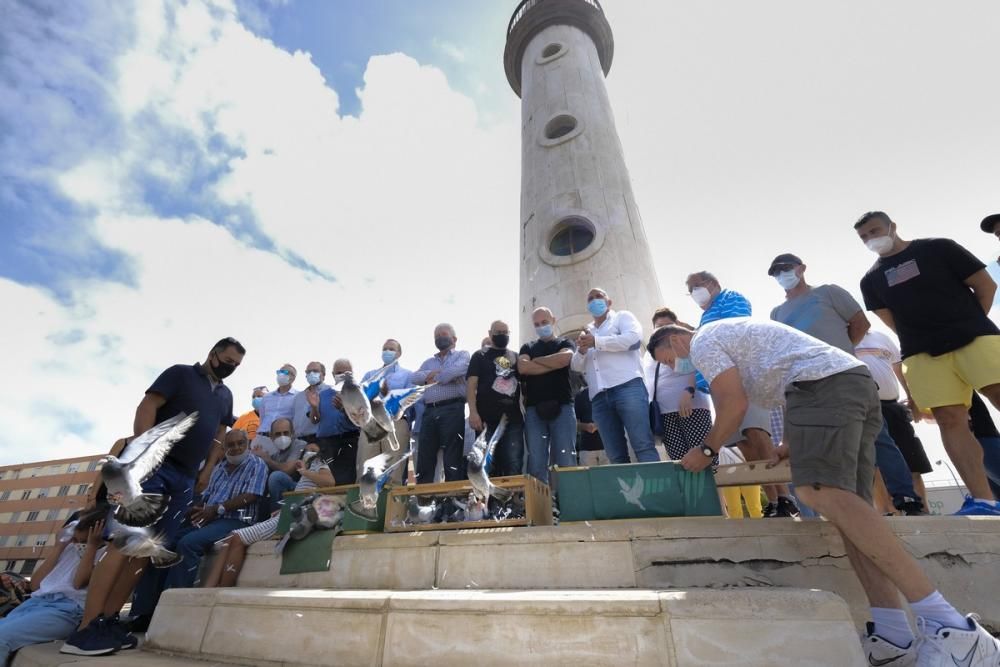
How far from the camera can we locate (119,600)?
2.93 meters

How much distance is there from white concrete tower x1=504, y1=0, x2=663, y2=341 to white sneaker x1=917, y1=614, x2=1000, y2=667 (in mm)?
5687

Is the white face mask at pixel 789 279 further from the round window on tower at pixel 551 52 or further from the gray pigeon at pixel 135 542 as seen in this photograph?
the round window on tower at pixel 551 52

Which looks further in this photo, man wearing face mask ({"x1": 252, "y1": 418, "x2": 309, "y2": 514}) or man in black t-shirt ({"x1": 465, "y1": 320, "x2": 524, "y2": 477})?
man wearing face mask ({"x1": 252, "y1": 418, "x2": 309, "y2": 514})

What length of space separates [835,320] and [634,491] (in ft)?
7.77

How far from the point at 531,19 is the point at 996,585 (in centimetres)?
1574

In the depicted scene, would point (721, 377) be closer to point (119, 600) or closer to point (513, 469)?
point (513, 469)

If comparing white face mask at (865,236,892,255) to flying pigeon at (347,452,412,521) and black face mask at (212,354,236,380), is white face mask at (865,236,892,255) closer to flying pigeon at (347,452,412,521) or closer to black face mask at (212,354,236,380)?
flying pigeon at (347,452,412,521)

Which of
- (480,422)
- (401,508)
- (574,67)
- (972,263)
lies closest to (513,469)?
(480,422)

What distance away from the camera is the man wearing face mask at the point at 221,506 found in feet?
12.5

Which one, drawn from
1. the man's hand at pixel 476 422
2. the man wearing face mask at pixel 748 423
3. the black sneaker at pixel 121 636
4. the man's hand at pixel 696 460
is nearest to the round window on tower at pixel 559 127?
the man wearing face mask at pixel 748 423

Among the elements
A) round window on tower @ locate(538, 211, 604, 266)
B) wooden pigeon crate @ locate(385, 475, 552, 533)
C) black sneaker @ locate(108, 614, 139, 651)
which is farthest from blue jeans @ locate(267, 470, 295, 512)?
round window on tower @ locate(538, 211, 604, 266)

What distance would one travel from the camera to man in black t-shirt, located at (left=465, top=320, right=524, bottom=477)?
4660 mm

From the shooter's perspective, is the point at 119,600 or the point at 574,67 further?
the point at 574,67

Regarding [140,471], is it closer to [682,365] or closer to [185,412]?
[185,412]
